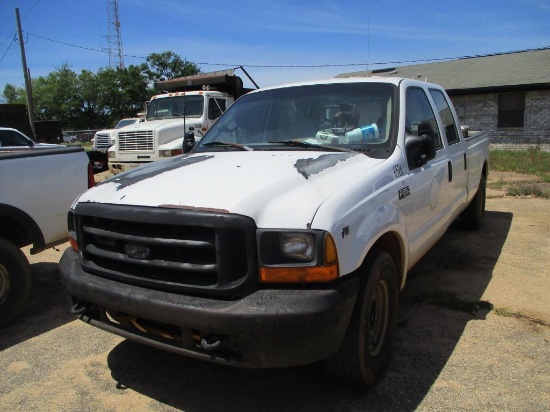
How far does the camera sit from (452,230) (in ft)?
21.7

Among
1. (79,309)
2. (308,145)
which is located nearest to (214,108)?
(308,145)

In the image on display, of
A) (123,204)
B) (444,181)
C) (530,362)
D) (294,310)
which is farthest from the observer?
(444,181)

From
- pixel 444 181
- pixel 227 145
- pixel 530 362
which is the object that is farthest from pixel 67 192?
pixel 530 362

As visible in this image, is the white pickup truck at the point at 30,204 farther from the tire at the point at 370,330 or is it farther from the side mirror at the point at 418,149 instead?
the side mirror at the point at 418,149

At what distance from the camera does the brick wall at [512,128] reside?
18203 mm

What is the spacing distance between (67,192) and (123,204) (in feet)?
6.74

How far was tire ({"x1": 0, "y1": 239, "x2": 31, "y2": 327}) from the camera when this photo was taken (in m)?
3.89

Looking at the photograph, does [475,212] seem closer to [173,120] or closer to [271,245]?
[271,245]

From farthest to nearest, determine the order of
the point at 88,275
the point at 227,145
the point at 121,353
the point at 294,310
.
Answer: the point at 227,145
the point at 121,353
the point at 88,275
the point at 294,310

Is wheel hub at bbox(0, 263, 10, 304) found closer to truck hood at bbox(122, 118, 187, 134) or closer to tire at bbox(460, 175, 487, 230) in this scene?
tire at bbox(460, 175, 487, 230)

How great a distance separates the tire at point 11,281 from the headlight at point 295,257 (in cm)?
264

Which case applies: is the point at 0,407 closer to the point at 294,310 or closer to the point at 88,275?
the point at 88,275

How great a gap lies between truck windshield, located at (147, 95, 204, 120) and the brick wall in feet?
41.9

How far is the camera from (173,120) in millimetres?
11961
